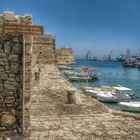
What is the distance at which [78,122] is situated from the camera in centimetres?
1132

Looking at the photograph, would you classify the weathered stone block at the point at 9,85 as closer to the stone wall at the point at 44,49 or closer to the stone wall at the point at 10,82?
the stone wall at the point at 10,82

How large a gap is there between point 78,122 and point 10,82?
3.88 metres

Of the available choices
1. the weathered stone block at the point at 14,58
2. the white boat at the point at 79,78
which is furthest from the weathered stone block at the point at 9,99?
the white boat at the point at 79,78

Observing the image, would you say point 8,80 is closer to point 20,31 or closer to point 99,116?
point 20,31

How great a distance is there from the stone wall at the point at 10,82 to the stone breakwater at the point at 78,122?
0.94 metres

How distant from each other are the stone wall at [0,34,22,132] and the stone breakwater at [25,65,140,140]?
0.94 m

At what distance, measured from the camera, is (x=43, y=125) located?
1075cm

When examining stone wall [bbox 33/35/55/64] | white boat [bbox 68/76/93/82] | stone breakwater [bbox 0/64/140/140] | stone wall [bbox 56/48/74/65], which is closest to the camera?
stone breakwater [bbox 0/64/140/140]

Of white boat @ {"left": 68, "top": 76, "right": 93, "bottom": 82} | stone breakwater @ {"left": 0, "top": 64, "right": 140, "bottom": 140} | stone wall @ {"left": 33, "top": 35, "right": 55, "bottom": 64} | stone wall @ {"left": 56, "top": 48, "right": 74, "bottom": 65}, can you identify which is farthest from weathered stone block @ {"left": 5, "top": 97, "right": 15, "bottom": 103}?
stone wall @ {"left": 56, "top": 48, "right": 74, "bottom": 65}

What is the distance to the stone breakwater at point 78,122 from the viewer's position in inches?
382

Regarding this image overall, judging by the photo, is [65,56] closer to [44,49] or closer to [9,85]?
[44,49]

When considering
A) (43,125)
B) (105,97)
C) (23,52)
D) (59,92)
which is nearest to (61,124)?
(43,125)

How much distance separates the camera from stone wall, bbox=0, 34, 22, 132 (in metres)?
8.15

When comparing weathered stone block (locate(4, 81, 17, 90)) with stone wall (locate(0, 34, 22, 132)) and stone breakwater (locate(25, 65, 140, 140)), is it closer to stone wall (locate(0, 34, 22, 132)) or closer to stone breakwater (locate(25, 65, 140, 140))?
stone wall (locate(0, 34, 22, 132))
